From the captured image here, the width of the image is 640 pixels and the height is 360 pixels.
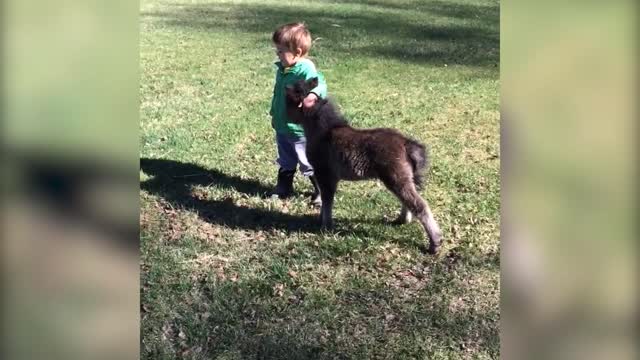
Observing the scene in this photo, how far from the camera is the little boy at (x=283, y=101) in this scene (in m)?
5.51

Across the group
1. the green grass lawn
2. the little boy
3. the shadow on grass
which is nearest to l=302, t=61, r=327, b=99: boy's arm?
the little boy

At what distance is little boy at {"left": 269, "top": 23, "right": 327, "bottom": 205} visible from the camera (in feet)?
18.1

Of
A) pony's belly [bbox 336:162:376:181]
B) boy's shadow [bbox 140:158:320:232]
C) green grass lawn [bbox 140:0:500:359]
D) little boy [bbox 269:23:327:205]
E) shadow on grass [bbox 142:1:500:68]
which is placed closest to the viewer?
green grass lawn [bbox 140:0:500:359]

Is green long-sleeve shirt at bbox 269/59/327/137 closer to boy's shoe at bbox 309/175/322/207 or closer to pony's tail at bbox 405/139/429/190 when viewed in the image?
boy's shoe at bbox 309/175/322/207

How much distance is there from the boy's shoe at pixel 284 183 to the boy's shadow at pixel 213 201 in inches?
4.3
